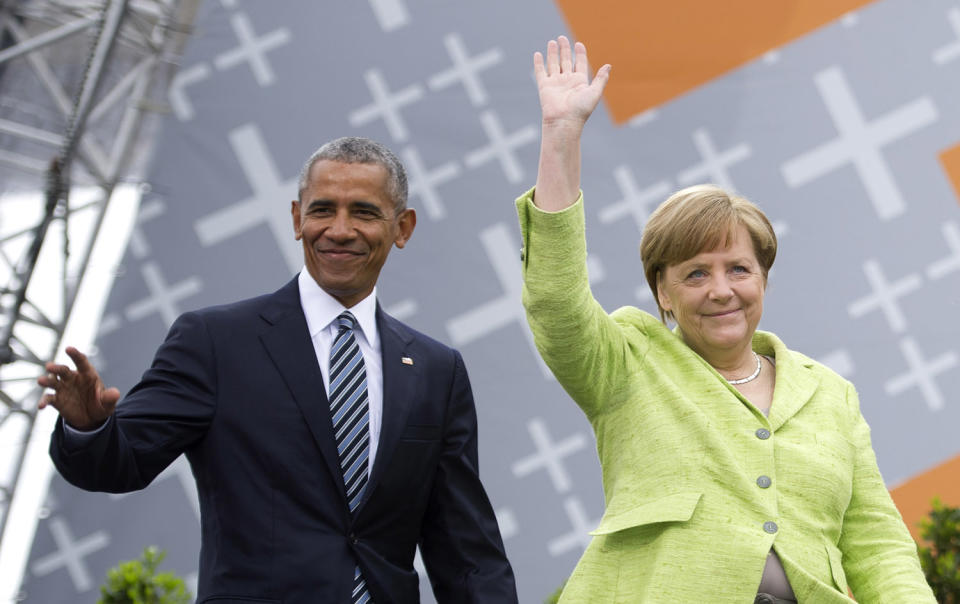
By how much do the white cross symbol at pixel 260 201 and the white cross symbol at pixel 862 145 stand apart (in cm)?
191

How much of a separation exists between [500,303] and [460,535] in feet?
7.88

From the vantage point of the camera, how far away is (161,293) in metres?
4.29

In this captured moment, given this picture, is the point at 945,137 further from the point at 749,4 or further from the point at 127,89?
the point at 127,89

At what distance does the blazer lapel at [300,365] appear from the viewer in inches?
72.8

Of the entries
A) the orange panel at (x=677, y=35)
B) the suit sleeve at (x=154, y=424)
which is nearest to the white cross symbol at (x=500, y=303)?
the orange panel at (x=677, y=35)

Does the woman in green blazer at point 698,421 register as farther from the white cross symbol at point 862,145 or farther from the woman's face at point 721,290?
the white cross symbol at point 862,145

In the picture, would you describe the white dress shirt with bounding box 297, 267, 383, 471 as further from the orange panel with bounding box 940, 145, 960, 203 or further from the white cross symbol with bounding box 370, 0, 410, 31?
the orange panel with bounding box 940, 145, 960, 203

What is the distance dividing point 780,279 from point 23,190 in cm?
285

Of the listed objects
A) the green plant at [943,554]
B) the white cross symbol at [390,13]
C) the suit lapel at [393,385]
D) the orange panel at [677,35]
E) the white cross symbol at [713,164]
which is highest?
the white cross symbol at [390,13]

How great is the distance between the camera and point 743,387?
196 cm

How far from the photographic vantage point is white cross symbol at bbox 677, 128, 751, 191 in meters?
4.47

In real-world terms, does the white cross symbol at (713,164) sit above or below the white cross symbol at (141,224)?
below

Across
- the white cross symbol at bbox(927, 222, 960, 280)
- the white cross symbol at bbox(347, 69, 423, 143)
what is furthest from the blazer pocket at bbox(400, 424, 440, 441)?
the white cross symbol at bbox(927, 222, 960, 280)

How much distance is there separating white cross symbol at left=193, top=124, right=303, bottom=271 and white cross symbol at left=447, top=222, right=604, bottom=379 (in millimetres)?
670
